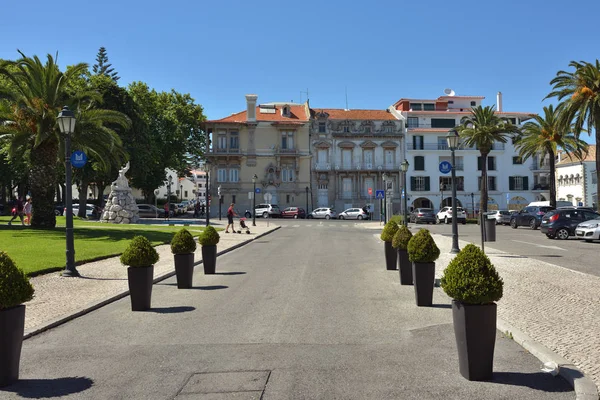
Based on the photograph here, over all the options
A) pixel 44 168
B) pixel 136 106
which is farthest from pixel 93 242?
pixel 136 106

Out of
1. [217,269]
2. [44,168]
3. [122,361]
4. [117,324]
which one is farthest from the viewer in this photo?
[44,168]

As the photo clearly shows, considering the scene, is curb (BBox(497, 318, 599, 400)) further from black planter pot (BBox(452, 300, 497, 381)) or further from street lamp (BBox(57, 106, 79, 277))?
street lamp (BBox(57, 106, 79, 277))

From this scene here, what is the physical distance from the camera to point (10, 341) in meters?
5.16

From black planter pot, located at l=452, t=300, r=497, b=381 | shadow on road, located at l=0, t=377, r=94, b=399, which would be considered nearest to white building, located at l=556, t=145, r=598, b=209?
black planter pot, located at l=452, t=300, r=497, b=381

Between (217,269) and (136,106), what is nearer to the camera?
(217,269)

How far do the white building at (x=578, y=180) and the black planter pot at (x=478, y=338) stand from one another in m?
69.3

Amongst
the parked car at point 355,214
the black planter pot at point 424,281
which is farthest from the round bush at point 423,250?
the parked car at point 355,214

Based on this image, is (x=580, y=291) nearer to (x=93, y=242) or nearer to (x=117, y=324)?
(x=117, y=324)

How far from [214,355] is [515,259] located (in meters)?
12.9

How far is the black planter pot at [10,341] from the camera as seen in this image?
5109 mm

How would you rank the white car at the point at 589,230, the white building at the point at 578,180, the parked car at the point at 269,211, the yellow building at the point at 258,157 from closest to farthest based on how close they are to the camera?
the white car at the point at 589,230
the parked car at the point at 269,211
the yellow building at the point at 258,157
the white building at the point at 578,180

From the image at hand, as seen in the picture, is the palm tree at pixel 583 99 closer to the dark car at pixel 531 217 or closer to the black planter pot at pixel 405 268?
the dark car at pixel 531 217

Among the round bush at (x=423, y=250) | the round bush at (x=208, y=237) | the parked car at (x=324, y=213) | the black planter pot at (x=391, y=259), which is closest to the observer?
the round bush at (x=423, y=250)

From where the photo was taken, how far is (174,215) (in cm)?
6481
